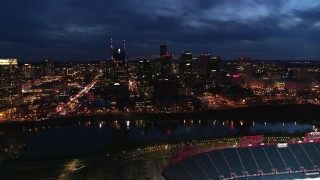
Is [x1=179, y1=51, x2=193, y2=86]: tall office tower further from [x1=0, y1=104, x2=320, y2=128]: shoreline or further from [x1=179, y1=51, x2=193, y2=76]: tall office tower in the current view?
[x1=0, y1=104, x2=320, y2=128]: shoreline

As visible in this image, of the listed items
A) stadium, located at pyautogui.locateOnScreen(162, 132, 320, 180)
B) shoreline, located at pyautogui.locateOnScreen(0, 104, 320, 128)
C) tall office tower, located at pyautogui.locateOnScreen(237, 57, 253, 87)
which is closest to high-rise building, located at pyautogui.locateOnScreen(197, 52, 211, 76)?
tall office tower, located at pyautogui.locateOnScreen(237, 57, 253, 87)

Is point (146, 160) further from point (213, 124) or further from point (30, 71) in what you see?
point (30, 71)

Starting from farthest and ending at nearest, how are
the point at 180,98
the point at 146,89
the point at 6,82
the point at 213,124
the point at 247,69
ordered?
the point at 247,69, the point at 146,89, the point at 6,82, the point at 180,98, the point at 213,124

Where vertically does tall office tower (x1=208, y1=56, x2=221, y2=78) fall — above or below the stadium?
above

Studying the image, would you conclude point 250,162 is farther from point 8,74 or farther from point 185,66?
point 185,66

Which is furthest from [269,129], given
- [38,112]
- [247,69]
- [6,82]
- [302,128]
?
[247,69]

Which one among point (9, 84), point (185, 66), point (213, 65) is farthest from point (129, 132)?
point (213, 65)

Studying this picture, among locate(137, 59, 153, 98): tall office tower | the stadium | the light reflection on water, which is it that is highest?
locate(137, 59, 153, 98): tall office tower
